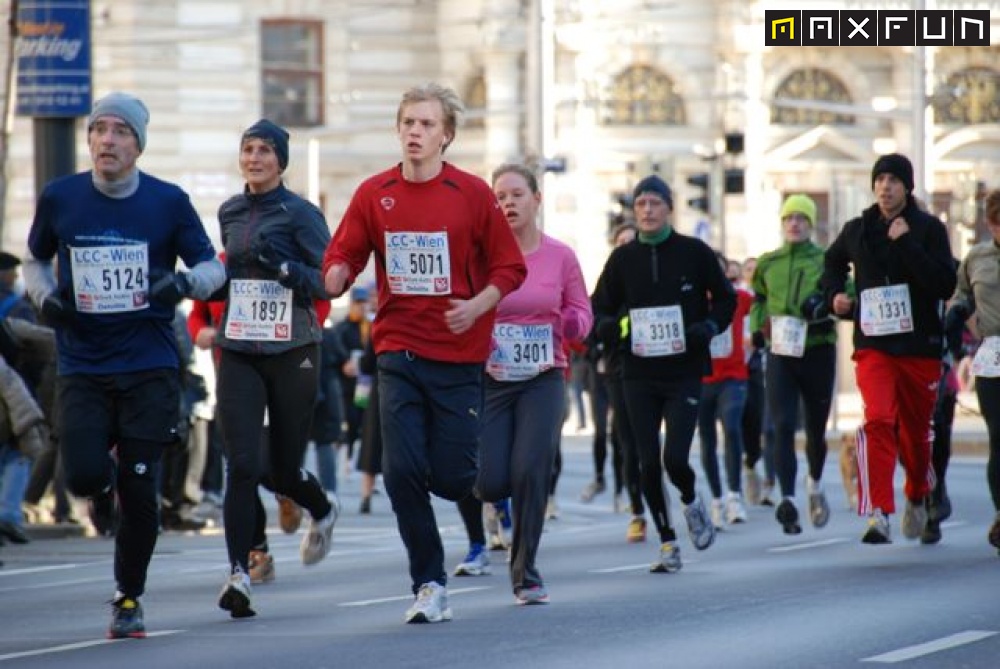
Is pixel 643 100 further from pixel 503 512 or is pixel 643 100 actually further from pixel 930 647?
pixel 930 647

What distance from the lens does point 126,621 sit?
10.0m

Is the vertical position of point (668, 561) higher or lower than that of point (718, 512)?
higher

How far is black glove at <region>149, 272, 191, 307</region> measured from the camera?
396 inches

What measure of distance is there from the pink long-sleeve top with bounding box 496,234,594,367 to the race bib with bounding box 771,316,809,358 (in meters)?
4.36

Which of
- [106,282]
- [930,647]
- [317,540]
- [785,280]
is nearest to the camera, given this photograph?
[930,647]

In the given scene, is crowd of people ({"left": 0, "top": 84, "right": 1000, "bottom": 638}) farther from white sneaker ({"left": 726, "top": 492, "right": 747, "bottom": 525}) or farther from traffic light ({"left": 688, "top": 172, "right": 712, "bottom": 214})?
traffic light ({"left": 688, "top": 172, "right": 712, "bottom": 214})

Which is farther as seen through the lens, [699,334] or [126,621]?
[699,334]

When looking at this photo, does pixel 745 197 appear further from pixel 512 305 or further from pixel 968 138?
pixel 512 305

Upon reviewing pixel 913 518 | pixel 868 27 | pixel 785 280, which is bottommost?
pixel 913 518

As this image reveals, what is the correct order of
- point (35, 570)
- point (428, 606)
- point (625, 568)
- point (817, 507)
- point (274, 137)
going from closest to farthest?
point (428, 606), point (274, 137), point (625, 568), point (35, 570), point (817, 507)

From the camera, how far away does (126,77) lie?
155 feet

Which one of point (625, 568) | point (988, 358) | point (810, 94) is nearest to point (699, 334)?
point (625, 568)

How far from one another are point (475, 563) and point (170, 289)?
3.72 meters

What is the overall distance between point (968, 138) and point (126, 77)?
16.4 metres
